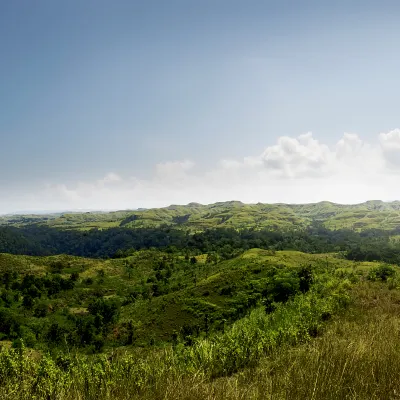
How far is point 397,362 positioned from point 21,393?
6314 mm

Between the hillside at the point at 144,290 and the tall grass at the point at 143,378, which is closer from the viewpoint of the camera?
the tall grass at the point at 143,378

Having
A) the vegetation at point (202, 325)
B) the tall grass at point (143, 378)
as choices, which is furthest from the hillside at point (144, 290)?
the tall grass at point (143, 378)

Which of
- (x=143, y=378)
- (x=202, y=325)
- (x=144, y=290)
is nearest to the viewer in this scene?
(x=143, y=378)

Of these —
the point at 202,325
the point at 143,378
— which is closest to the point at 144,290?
the point at 202,325

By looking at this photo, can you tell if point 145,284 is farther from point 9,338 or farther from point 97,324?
point 9,338

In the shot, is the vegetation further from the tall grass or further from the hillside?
the hillside

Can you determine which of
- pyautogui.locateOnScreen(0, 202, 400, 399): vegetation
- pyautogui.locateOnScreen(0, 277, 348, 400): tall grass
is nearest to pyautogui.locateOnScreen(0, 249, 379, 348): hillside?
pyautogui.locateOnScreen(0, 202, 400, 399): vegetation

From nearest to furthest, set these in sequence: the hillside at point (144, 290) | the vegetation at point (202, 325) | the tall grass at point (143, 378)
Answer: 1. the tall grass at point (143, 378)
2. the vegetation at point (202, 325)
3. the hillside at point (144, 290)

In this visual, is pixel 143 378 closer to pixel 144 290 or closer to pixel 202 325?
pixel 202 325

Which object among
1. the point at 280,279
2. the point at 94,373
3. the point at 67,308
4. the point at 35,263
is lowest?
the point at 67,308

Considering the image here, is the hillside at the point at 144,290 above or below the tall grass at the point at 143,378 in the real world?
below

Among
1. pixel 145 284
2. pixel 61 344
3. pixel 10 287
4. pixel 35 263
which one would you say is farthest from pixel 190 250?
pixel 61 344

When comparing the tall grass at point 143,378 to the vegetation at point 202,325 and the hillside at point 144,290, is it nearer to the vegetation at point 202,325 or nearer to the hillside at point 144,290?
the vegetation at point 202,325

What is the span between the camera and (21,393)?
538cm
